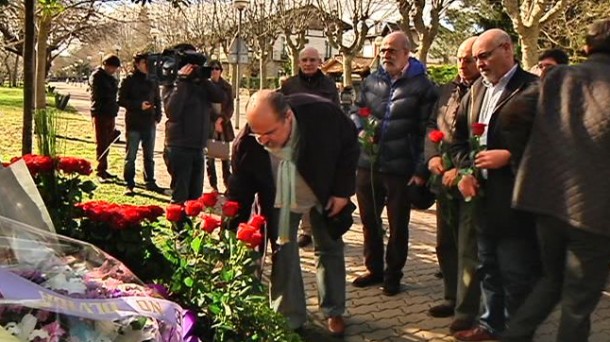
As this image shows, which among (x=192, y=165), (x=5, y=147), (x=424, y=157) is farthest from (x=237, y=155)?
(x=5, y=147)

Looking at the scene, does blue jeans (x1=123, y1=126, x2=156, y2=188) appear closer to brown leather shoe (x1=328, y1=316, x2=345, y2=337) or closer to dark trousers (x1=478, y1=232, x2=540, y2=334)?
brown leather shoe (x1=328, y1=316, x2=345, y2=337)

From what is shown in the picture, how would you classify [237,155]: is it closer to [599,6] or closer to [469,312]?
[469,312]

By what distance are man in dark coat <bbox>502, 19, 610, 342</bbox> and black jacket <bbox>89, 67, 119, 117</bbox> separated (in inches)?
275

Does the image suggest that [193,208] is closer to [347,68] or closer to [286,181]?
[286,181]

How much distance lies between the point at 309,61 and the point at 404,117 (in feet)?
5.60

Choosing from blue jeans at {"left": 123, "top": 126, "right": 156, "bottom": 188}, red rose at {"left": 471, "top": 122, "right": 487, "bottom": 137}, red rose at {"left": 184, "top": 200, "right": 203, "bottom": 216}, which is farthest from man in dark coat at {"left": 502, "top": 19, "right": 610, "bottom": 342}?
blue jeans at {"left": 123, "top": 126, "right": 156, "bottom": 188}

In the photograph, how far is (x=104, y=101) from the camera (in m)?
9.12

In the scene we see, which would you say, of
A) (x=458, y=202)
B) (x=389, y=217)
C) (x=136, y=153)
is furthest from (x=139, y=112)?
(x=458, y=202)

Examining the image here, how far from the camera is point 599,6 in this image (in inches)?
703

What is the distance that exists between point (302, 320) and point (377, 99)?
165 centimetres

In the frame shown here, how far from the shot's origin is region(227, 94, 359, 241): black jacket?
137 inches

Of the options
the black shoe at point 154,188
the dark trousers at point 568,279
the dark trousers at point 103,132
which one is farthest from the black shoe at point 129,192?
the dark trousers at point 568,279

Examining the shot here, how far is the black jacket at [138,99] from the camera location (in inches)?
323

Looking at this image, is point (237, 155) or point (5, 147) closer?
point (237, 155)
